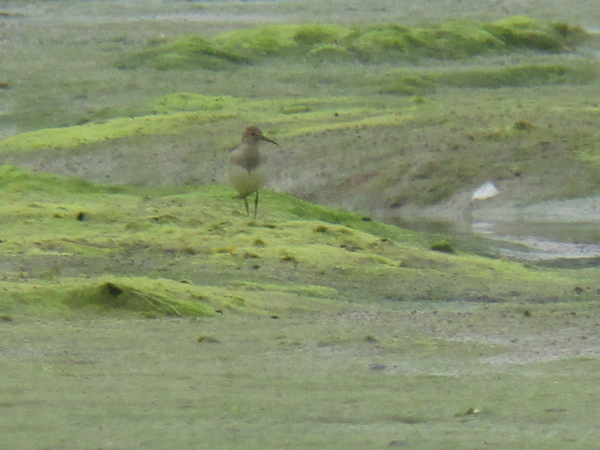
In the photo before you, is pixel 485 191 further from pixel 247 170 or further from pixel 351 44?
pixel 351 44

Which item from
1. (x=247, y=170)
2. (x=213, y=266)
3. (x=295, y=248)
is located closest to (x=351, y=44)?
(x=247, y=170)

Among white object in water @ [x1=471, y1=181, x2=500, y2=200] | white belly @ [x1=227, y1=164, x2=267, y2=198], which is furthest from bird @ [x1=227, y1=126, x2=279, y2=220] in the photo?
white object in water @ [x1=471, y1=181, x2=500, y2=200]

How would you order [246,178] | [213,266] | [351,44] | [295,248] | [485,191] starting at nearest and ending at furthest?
[213,266], [295,248], [246,178], [485,191], [351,44]

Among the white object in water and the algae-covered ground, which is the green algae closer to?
the algae-covered ground

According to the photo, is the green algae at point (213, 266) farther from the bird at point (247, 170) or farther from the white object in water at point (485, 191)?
the white object in water at point (485, 191)

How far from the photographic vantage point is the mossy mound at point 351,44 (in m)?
23.5

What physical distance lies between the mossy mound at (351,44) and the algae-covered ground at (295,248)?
5cm

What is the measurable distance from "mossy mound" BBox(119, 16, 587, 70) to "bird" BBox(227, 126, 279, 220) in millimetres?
11023

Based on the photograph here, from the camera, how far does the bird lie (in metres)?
11.9

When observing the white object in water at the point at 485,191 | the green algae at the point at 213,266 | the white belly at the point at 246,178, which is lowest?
the white object in water at the point at 485,191

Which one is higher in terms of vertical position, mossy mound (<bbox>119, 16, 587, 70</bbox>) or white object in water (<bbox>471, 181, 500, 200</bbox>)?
mossy mound (<bbox>119, 16, 587, 70</bbox>)

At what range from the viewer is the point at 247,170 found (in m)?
11.9

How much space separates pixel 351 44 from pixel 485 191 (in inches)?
367

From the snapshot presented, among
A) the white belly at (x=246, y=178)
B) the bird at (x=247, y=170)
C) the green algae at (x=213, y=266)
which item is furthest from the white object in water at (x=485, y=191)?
the white belly at (x=246, y=178)
